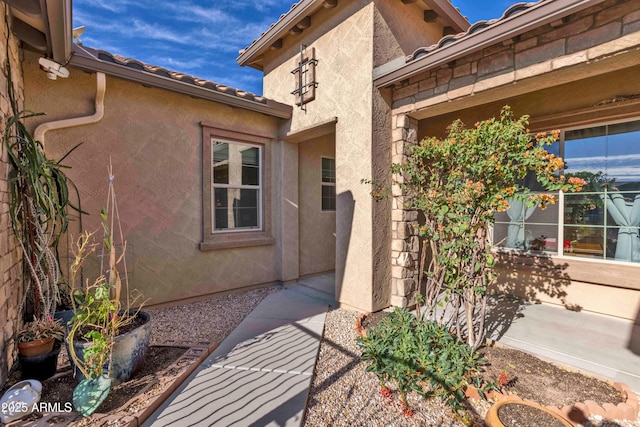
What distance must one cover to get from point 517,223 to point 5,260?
6.77m

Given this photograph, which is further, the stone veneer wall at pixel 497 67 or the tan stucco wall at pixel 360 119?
the tan stucco wall at pixel 360 119

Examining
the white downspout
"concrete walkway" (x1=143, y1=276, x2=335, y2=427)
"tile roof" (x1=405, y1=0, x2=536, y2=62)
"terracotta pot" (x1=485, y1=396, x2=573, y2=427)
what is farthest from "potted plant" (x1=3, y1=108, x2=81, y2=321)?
"tile roof" (x1=405, y1=0, x2=536, y2=62)

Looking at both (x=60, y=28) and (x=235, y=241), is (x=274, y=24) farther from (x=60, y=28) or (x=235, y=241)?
(x=235, y=241)

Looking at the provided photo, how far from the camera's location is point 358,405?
2418 millimetres

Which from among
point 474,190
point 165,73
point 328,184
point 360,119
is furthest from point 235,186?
point 474,190

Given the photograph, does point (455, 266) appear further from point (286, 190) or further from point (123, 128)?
point (123, 128)

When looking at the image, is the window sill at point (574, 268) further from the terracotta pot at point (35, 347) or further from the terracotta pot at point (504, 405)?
the terracotta pot at point (35, 347)

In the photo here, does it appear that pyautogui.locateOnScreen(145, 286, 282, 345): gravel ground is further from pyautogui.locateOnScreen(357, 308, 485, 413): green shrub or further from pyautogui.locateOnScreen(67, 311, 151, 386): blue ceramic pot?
pyautogui.locateOnScreen(357, 308, 485, 413): green shrub

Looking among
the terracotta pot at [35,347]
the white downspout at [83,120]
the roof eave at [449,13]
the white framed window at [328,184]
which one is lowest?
the terracotta pot at [35,347]

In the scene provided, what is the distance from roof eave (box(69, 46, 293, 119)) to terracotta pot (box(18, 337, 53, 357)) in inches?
128

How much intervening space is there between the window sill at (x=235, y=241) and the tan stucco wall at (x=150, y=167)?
12cm

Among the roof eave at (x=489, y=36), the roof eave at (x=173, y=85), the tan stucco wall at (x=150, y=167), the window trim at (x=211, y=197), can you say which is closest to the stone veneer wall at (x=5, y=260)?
the roof eave at (x=173, y=85)

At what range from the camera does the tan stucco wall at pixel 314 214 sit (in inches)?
254

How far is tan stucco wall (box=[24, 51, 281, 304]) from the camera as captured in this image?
391 cm
